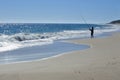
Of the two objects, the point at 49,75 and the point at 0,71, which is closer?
the point at 49,75

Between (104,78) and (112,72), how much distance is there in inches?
23.9

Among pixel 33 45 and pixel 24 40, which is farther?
pixel 24 40

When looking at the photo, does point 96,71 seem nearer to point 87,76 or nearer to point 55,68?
point 87,76

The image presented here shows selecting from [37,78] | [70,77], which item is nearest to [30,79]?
[37,78]

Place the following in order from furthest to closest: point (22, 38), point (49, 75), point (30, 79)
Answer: point (22, 38)
point (49, 75)
point (30, 79)

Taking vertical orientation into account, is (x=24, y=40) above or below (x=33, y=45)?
below

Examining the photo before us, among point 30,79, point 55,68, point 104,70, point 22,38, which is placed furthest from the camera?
point 22,38

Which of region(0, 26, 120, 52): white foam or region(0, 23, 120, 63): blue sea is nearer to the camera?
region(0, 23, 120, 63): blue sea

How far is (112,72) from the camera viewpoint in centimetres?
686

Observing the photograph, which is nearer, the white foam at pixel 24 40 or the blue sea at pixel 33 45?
the blue sea at pixel 33 45

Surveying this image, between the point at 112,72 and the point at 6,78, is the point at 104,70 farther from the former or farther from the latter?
the point at 6,78

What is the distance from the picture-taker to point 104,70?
280 inches

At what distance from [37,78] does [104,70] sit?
2.06 m

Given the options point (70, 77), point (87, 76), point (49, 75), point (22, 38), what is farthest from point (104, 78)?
point (22, 38)
